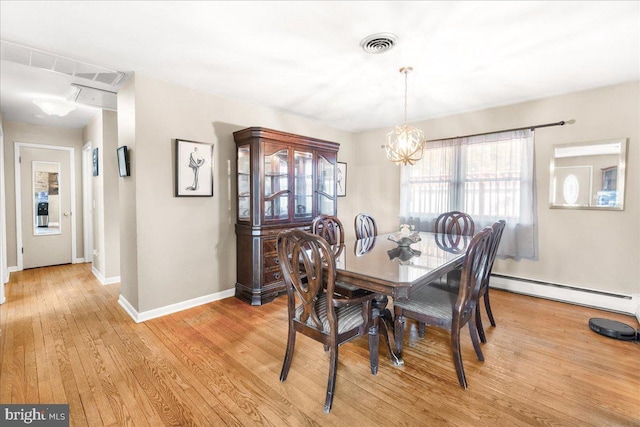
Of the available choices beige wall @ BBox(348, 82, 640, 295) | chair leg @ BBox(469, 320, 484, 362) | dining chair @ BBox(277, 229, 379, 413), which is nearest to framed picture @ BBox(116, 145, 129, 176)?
dining chair @ BBox(277, 229, 379, 413)

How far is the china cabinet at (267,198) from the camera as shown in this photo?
332cm

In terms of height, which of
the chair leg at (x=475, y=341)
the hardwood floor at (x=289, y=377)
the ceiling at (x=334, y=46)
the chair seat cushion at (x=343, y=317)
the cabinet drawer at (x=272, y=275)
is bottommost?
the hardwood floor at (x=289, y=377)

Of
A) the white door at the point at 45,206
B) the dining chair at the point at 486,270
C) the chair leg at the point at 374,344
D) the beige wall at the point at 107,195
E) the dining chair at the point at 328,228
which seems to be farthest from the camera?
the white door at the point at 45,206

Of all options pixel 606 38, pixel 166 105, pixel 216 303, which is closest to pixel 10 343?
pixel 216 303

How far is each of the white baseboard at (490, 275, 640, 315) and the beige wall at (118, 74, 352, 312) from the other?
140 inches

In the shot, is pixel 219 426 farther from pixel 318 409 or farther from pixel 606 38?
pixel 606 38

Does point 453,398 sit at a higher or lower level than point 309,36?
lower

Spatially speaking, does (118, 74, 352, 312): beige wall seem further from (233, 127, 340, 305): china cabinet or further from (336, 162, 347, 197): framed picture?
(336, 162, 347, 197): framed picture

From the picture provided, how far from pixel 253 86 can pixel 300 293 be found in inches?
95.1

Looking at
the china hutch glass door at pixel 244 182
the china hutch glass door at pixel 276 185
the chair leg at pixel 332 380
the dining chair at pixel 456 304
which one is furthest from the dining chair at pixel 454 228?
the china hutch glass door at pixel 244 182

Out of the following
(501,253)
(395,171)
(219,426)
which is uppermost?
(395,171)

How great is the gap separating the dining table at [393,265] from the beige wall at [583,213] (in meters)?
1.38

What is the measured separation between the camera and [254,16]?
1.96m

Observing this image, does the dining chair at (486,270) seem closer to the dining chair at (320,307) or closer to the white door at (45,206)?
→ the dining chair at (320,307)
